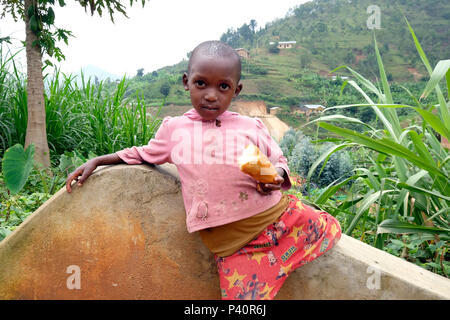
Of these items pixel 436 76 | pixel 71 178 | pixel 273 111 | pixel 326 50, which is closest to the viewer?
pixel 71 178

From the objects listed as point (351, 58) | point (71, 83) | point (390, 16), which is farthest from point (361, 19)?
point (71, 83)

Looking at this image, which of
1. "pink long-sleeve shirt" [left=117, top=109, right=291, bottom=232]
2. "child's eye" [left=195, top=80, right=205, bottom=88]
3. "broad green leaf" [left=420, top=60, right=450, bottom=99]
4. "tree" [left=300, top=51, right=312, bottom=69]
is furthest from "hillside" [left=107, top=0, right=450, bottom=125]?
"child's eye" [left=195, top=80, right=205, bottom=88]

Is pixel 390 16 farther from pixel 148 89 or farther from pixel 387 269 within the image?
pixel 387 269

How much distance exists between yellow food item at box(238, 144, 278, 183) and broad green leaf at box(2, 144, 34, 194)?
4.56 ft

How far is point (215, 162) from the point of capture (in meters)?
1.37

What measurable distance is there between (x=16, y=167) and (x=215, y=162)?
52.1 inches

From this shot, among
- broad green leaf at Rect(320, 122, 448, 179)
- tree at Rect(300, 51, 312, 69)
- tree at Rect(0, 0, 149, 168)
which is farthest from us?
tree at Rect(300, 51, 312, 69)

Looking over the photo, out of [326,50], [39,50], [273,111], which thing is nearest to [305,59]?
[326,50]

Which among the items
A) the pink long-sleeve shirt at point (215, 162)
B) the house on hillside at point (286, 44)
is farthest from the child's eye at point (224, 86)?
the house on hillside at point (286, 44)

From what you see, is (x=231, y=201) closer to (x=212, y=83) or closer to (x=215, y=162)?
(x=215, y=162)

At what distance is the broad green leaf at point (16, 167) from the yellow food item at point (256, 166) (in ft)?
4.56

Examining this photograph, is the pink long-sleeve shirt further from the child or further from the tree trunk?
the tree trunk

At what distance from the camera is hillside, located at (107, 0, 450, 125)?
84.4ft

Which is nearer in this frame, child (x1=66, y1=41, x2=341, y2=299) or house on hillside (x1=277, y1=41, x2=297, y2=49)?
child (x1=66, y1=41, x2=341, y2=299)
